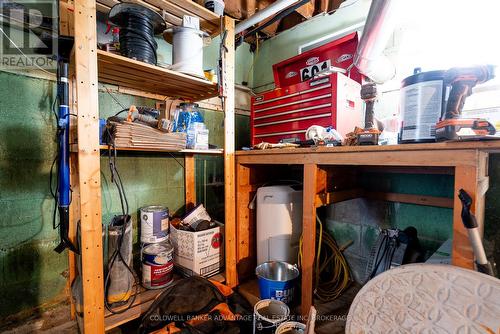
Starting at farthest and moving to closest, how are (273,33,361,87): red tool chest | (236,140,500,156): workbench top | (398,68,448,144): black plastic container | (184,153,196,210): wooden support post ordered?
(184,153,196,210): wooden support post → (273,33,361,87): red tool chest → (398,68,448,144): black plastic container → (236,140,500,156): workbench top

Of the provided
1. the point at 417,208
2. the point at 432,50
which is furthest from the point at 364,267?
the point at 432,50

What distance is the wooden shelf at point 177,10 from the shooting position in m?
1.17

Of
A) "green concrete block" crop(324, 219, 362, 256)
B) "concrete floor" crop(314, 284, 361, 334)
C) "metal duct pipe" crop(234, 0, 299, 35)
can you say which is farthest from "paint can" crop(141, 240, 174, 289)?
"metal duct pipe" crop(234, 0, 299, 35)

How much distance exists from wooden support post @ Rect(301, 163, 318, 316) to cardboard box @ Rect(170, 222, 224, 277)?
0.57 m

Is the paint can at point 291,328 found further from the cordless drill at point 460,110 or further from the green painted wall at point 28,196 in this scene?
the green painted wall at point 28,196

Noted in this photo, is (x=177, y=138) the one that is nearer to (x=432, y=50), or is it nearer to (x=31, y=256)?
(x=31, y=256)

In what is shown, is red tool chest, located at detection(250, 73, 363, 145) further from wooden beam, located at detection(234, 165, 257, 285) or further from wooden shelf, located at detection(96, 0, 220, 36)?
wooden shelf, located at detection(96, 0, 220, 36)

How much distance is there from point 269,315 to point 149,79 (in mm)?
1390

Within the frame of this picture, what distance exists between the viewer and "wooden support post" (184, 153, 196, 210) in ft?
5.68

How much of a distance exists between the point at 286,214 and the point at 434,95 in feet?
2.94

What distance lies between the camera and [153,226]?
137cm

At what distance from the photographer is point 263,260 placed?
1.43m

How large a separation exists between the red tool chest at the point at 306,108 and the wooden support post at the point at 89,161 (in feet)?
3.40

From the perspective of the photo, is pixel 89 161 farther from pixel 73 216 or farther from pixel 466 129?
pixel 466 129
